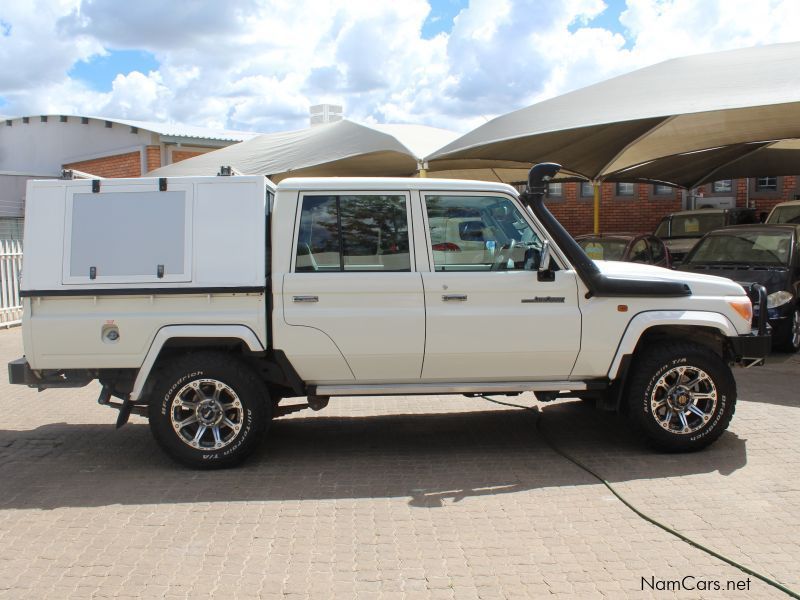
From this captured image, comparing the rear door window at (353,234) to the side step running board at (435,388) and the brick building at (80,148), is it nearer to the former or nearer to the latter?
the side step running board at (435,388)

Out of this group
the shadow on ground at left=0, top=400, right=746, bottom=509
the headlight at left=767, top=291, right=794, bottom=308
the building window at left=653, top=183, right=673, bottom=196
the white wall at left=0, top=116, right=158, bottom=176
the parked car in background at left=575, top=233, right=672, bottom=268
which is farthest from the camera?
the white wall at left=0, top=116, right=158, bottom=176

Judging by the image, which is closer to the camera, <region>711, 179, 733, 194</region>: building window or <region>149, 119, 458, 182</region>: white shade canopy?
<region>149, 119, 458, 182</region>: white shade canopy

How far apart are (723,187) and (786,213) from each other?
20.7 feet

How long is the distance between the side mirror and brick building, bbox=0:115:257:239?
758 inches

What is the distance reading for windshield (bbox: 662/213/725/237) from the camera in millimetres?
17781

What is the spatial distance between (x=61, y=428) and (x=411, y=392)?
11.4 ft

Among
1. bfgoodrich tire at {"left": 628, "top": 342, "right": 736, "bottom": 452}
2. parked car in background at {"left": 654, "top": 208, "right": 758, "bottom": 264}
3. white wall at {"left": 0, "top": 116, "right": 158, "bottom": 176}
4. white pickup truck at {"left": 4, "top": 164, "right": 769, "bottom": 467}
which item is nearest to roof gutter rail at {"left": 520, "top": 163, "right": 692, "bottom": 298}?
white pickup truck at {"left": 4, "top": 164, "right": 769, "bottom": 467}

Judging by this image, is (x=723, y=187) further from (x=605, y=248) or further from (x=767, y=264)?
(x=767, y=264)

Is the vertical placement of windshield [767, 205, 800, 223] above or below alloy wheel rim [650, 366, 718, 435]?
above

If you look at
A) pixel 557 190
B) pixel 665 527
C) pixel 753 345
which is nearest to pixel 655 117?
pixel 753 345

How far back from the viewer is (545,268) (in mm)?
5586

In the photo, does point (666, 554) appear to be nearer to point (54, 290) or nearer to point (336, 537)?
point (336, 537)

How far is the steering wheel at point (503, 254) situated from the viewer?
5684mm

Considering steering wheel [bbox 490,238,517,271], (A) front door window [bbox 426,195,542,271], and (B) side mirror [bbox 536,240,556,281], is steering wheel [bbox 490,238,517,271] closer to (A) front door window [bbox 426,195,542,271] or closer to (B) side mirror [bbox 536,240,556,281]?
(A) front door window [bbox 426,195,542,271]
